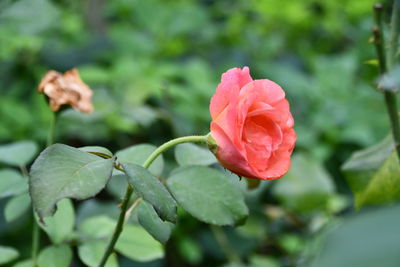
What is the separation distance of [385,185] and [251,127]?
0.28 m

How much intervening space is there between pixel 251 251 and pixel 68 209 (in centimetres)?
79

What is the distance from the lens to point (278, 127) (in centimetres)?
49

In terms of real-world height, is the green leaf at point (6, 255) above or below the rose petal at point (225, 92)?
below

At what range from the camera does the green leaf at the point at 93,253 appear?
0.63 metres

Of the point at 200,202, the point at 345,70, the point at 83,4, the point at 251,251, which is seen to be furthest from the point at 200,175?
the point at 83,4

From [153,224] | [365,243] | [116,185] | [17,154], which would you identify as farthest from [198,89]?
[365,243]

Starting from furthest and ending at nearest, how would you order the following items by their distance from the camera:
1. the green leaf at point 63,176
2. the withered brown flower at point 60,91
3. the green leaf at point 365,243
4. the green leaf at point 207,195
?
the withered brown flower at point 60,91 < the green leaf at point 207,195 < the green leaf at point 63,176 < the green leaf at point 365,243

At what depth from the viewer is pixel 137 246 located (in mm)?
690

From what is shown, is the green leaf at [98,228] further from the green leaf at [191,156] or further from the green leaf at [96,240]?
the green leaf at [191,156]

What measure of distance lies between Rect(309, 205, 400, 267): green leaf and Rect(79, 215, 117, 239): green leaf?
1.49 feet

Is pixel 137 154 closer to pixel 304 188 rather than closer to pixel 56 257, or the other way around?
pixel 56 257

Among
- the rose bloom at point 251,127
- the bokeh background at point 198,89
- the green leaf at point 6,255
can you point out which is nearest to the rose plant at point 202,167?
the rose bloom at point 251,127

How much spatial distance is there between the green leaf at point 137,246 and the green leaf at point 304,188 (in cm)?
50

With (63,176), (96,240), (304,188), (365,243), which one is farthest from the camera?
(304,188)
